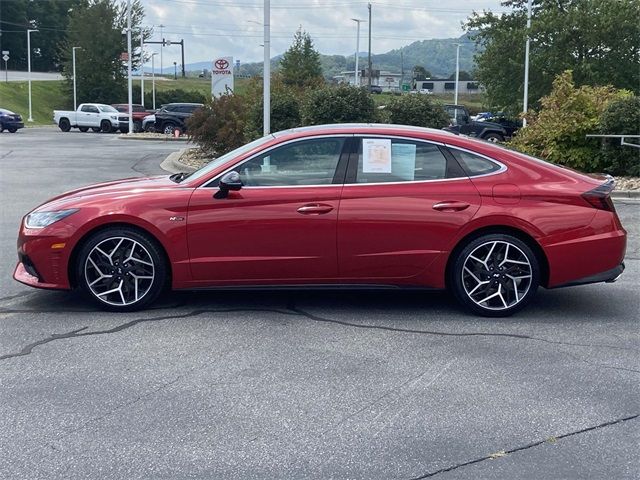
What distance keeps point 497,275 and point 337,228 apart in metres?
1.35

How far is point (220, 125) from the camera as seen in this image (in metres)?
21.0

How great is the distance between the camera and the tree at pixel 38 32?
Answer: 97125 mm

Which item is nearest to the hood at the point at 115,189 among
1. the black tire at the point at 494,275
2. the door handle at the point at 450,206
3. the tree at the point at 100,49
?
the door handle at the point at 450,206

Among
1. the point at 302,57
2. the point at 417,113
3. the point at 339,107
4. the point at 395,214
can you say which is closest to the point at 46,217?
the point at 395,214

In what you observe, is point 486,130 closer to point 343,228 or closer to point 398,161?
point 398,161

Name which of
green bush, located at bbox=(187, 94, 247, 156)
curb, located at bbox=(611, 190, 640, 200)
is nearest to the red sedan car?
curb, located at bbox=(611, 190, 640, 200)

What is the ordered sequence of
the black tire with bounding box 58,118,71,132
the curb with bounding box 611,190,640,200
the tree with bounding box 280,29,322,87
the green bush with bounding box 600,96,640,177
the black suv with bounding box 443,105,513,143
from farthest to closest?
the black tire with bounding box 58,118,71,132, the tree with bounding box 280,29,322,87, the black suv with bounding box 443,105,513,143, the green bush with bounding box 600,96,640,177, the curb with bounding box 611,190,640,200

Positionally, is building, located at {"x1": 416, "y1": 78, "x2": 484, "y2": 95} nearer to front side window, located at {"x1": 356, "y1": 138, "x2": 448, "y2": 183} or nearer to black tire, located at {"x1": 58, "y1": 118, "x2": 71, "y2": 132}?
Answer: black tire, located at {"x1": 58, "y1": 118, "x2": 71, "y2": 132}

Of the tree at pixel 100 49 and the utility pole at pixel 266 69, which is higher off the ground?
the tree at pixel 100 49

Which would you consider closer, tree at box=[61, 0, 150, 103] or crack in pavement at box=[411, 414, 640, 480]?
crack in pavement at box=[411, 414, 640, 480]

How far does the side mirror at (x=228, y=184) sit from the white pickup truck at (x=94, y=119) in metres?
42.1

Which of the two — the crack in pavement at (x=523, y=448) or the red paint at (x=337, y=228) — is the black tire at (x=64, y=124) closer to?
the red paint at (x=337, y=228)

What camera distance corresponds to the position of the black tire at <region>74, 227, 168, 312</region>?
648 cm

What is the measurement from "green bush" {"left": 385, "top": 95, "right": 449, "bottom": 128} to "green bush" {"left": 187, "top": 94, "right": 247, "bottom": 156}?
4.35m
